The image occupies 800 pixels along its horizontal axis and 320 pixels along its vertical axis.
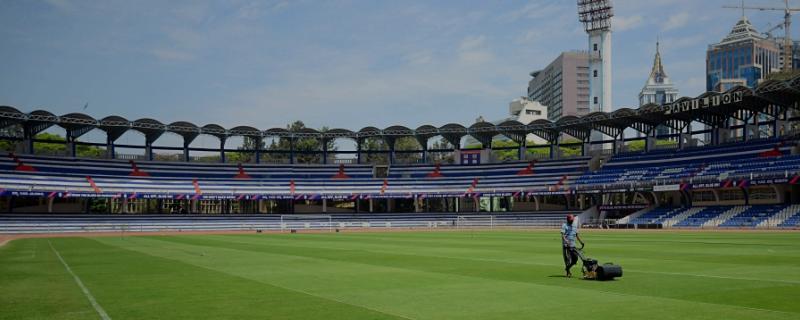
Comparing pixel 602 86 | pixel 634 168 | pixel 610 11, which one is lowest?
pixel 634 168

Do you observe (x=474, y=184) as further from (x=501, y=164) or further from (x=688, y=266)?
(x=688, y=266)

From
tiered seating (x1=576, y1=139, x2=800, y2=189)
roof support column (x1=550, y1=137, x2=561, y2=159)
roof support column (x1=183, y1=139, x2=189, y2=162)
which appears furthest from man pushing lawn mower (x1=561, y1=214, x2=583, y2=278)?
roof support column (x1=183, y1=139, x2=189, y2=162)

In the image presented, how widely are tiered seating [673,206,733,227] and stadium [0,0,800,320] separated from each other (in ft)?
1.04

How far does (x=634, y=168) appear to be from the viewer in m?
83.1

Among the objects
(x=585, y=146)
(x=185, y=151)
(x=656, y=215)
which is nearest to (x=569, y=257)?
(x=656, y=215)

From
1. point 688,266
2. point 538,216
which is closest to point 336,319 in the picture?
point 688,266

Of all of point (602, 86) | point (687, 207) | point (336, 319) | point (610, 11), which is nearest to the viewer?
point (336, 319)

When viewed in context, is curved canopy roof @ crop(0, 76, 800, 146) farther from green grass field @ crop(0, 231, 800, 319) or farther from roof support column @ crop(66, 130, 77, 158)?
green grass field @ crop(0, 231, 800, 319)

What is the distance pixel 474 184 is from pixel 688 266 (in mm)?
71762

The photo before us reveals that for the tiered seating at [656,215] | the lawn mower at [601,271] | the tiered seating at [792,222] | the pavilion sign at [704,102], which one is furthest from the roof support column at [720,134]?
the lawn mower at [601,271]

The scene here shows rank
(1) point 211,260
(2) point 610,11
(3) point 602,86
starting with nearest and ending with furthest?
(1) point 211,260, (2) point 610,11, (3) point 602,86

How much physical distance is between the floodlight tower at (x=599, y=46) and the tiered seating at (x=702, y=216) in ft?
289

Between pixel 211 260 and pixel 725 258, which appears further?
pixel 211 260

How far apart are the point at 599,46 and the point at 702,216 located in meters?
96.6
